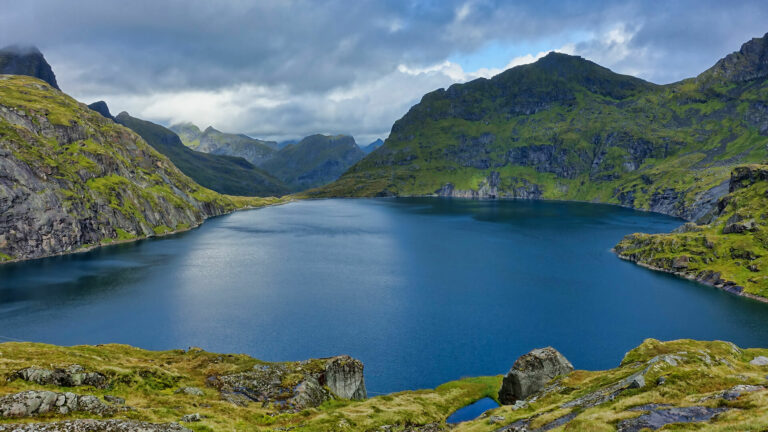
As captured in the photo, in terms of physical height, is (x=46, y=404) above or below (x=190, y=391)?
above

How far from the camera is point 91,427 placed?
30438 millimetres

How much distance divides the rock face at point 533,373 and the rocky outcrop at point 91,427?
48538mm

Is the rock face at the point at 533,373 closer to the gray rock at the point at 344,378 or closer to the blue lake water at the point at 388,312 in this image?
the gray rock at the point at 344,378

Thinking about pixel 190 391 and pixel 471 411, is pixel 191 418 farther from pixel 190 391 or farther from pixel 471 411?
pixel 471 411

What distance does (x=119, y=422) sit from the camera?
1266 inches

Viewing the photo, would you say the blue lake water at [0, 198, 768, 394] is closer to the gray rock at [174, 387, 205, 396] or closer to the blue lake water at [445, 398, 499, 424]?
the blue lake water at [445, 398, 499, 424]

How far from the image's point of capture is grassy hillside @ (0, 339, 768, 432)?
3338 cm

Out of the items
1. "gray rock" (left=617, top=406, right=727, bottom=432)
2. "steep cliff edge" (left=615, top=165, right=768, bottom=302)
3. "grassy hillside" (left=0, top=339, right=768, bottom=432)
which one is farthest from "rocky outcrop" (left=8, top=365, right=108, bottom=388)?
"steep cliff edge" (left=615, top=165, right=768, bottom=302)

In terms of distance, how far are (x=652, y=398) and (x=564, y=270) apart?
153 metres

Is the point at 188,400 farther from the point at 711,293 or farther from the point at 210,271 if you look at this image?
the point at 711,293

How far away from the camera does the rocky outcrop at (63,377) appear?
144ft

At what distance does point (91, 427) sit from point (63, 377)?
68.3 ft

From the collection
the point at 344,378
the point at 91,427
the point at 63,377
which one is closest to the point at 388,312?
the point at 344,378

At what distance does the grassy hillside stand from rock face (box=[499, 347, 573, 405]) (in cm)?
364
